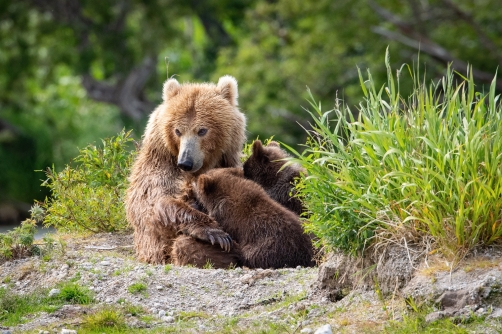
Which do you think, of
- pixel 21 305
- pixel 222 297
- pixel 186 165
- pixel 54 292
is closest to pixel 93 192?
pixel 186 165

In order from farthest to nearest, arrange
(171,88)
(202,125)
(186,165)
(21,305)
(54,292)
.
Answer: (171,88), (202,125), (186,165), (54,292), (21,305)

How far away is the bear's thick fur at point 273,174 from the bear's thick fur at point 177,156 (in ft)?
0.91

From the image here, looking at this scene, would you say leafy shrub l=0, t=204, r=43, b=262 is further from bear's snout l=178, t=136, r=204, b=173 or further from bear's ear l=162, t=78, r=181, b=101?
bear's ear l=162, t=78, r=181, b=101

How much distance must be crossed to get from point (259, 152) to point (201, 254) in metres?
1.30

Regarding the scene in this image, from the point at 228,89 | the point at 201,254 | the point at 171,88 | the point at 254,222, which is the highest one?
the point at 171,88

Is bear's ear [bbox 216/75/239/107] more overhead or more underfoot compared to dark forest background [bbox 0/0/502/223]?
more overhead

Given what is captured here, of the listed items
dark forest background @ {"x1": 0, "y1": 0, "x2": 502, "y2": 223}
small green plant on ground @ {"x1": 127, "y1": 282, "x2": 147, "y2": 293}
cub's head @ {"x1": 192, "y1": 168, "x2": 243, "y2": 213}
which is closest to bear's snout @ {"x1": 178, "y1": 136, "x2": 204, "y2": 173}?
cub's head @ {"x1": 192, "y1": 168, "x2": 243, "y2": 213}

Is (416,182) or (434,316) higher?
(416,182)

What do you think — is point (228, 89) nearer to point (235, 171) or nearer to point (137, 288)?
point (235, 171)

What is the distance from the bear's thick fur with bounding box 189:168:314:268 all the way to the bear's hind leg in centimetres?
3

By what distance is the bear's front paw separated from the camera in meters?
7.04

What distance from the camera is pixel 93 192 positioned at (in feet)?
28.7

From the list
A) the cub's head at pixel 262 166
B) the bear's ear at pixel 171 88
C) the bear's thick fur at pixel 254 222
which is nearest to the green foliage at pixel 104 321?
the bear's thick fur at pixel 254 222

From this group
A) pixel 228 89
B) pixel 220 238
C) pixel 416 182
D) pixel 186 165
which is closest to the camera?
pixel 416 182
